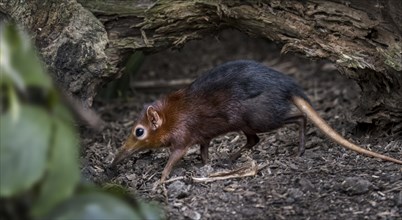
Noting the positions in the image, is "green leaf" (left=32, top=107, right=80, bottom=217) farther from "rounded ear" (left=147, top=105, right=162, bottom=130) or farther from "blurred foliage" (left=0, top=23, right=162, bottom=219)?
"rounded ear" (left=147, top=105, right=162, bottom=130)

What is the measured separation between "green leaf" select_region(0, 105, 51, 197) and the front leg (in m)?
2.43

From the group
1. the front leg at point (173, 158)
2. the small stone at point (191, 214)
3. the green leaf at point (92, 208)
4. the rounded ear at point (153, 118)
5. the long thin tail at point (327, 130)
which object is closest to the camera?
the green leaf at point (92, 208)

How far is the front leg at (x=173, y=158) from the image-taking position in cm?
551

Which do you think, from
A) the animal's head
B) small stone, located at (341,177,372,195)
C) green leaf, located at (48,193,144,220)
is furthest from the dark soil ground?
green leaf, located at (48,193,144,220)

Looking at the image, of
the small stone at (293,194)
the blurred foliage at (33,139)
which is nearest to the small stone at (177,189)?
the small stone at (293,194)

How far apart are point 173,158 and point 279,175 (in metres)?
0.87

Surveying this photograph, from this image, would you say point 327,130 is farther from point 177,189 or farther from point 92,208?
point 92,208

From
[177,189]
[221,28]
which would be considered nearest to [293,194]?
[177,189]

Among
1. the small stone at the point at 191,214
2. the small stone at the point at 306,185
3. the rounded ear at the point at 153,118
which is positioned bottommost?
the small stone at the point at 191,214

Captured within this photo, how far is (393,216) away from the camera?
4.49m

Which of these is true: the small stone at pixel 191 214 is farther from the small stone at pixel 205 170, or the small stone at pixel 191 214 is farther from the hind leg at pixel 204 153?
the hind leg at pixel 204 153

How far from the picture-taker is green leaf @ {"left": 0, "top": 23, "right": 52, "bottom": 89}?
304 cm

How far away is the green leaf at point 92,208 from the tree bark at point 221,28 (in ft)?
8.86

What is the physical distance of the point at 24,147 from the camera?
297 centimetres
